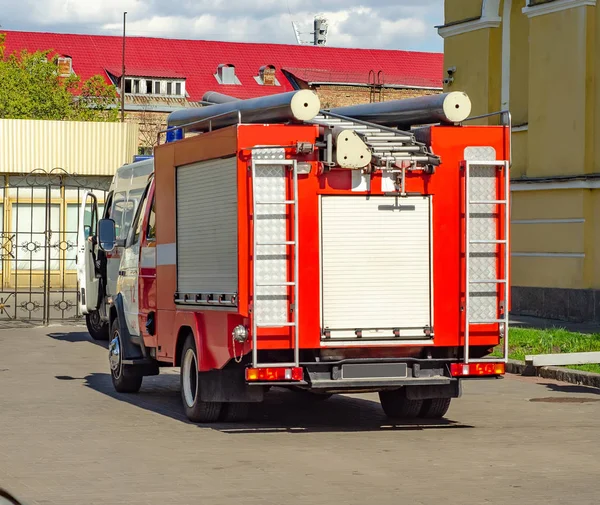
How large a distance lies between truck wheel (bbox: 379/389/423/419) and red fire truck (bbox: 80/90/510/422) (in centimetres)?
45

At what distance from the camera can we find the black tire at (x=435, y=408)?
42.7 feet

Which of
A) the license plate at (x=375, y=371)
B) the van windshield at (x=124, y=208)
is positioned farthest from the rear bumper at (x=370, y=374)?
the van windshield at (x=124, y=208)

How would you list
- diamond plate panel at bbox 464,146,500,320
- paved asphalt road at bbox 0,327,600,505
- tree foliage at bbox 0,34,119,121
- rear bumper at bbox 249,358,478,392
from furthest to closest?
tree foliage at bbox 0,34,119,121 < diamond plate panel at bbox 464,146,500,320 < rear bumper at bbox 249,358,478,392 < paved asphalt road at bbox 0,327,600,505

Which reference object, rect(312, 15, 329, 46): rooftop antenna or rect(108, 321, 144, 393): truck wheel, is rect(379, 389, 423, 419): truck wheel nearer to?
rect(108, 321, 144, 393): truck wheel

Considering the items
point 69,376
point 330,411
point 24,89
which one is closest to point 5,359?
point 69,376

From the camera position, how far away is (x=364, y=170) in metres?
11.9

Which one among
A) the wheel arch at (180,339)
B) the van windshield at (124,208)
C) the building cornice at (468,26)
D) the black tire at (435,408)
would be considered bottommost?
the black tire at (435,408)

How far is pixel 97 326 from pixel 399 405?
12.0m

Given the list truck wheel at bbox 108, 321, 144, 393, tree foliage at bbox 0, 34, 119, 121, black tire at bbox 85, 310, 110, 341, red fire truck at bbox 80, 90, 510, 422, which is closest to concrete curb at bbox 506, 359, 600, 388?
red fire truck at bbox 80, 90, 510, 422

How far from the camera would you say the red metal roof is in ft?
278

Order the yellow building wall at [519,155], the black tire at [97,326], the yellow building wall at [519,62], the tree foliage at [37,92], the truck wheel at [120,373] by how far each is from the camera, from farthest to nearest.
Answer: the tree foliage at [37,92], the yellow building wall at [519,62], the yellow building wall at [519,155], the black tire at [97,326], the truck wheel at [120,373]

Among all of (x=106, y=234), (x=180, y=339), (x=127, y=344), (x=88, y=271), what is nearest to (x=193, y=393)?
(x=180, y=339)

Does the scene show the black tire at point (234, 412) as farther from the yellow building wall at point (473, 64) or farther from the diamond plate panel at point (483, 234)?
the yellow building wall at point (473, 64)

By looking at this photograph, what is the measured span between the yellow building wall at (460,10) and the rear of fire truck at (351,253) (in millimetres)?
17762
